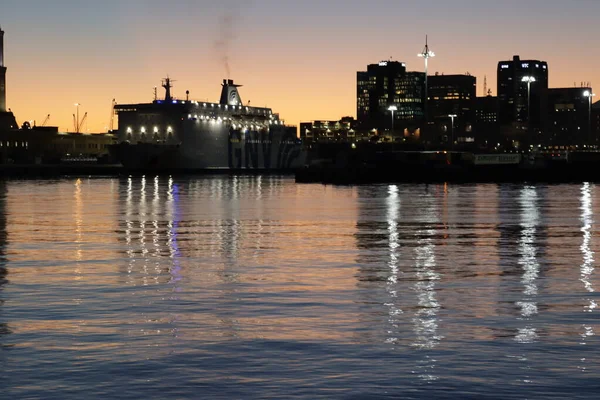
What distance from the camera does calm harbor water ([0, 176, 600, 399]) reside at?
1323cm

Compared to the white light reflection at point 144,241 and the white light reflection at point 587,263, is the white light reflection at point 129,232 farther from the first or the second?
the white light reflection at point 587,263

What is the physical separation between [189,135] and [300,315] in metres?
151

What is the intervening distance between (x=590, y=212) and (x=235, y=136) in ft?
414

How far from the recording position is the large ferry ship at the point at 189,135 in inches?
6594

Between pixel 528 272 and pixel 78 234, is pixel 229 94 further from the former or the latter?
pixel 528 272

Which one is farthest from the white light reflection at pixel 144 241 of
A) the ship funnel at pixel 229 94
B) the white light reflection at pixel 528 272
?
the ship funnel at pixel 229 94

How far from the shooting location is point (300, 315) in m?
18.5

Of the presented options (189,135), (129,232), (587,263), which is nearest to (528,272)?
(587,263)

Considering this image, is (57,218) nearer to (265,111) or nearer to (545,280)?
(545,280)

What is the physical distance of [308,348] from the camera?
50.2 feet

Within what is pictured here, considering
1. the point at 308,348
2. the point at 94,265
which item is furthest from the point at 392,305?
the point at 94,265

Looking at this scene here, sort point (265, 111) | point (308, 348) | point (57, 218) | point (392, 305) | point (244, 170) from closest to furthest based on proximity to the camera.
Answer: point (308, 348) < point (392, 305) < point (57, 218) < point (244, 170) < point (265, 111)

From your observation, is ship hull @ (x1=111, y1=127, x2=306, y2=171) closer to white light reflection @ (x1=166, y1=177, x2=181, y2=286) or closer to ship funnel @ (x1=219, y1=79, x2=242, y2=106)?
ship funnel @ (x1=219, y1=79, x2=242, y2=106)

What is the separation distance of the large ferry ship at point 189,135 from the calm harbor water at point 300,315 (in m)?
128
